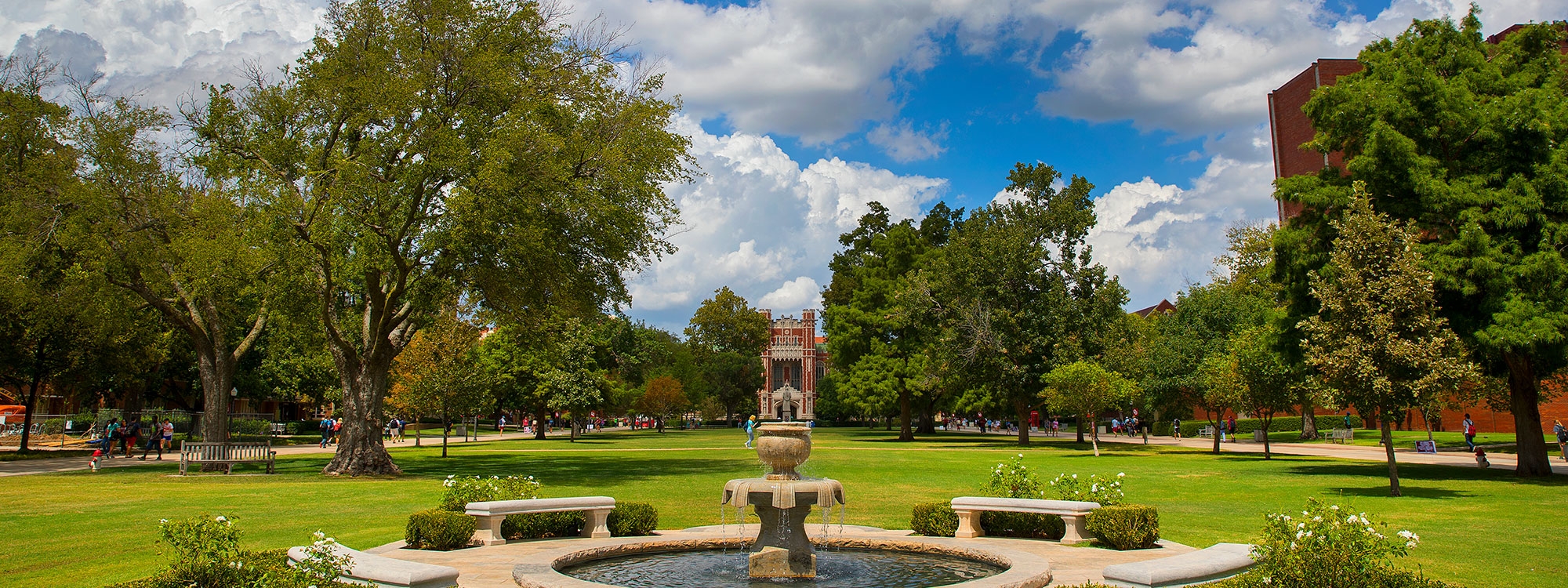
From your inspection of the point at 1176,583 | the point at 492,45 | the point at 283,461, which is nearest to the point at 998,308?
the point at 492,45

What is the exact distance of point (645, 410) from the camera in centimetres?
7125

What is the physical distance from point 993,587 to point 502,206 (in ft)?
51.2

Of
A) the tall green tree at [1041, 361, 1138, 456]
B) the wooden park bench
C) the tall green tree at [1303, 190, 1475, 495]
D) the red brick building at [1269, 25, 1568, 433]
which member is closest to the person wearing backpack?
the wooden park bench

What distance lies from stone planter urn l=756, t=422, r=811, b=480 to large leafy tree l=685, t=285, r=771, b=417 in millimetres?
84914

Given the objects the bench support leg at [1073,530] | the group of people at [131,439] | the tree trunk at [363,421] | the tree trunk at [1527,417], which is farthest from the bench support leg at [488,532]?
the tree trunk at [1527,417]

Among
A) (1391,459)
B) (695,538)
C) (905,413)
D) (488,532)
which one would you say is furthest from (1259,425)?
(488,532)

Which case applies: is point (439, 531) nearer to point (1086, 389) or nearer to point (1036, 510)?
point (1036, 510)

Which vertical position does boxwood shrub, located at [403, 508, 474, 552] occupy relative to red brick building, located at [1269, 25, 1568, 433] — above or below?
below

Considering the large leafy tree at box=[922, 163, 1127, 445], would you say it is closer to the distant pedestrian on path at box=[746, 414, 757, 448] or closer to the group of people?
the distant pedestrian on path at box=[746, 414, 757, 448]

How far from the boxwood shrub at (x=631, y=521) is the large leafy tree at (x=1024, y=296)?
28.7 meters

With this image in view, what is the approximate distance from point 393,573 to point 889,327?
153ft

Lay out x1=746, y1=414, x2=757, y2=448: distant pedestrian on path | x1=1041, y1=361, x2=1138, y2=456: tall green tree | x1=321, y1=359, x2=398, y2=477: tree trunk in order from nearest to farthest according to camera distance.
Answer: x1=321, y1=359, x2=398, y2=477: tree trunk → x1=746, y1=414, x2=757, y2=448: distant pedestrian on path → x1=1041, y1=361, x2=1138, y2=456: tall green tree

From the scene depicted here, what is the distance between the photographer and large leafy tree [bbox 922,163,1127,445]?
1570 inches

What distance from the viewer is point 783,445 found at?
9.29 m
